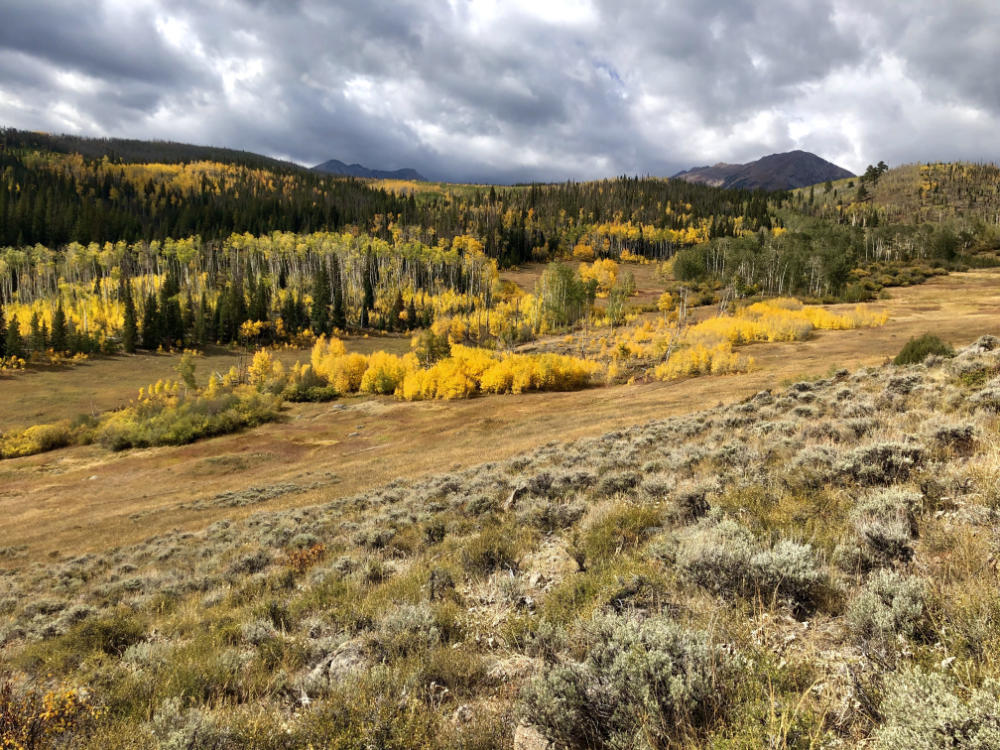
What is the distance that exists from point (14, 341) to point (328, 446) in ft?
265

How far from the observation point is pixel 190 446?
47250 mm

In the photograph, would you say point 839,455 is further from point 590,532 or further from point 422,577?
point 422,577

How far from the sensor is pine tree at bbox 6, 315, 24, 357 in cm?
8113

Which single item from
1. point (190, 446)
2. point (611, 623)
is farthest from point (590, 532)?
point (190, 446)

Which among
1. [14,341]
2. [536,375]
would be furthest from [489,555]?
[14,341]

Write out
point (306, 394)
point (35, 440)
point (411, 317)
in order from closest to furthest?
point (35, 440) < point (306, 394) < point (411, 317)

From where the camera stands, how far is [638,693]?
373cm

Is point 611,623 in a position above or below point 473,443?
above

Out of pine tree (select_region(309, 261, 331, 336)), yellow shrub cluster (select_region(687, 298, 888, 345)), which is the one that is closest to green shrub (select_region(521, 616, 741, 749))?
yellow shrub cluster (select_region(687, 298, 888, 345))

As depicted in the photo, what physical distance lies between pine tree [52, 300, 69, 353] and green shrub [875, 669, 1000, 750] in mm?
120787

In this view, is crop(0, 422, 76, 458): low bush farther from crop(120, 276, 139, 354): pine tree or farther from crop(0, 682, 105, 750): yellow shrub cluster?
crop(0, 682, 105, 750): yellow shrub cluster

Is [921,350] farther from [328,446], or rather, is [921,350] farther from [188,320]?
[188,320]

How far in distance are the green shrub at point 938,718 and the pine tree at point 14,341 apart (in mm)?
117528

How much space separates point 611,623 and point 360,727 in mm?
2513
